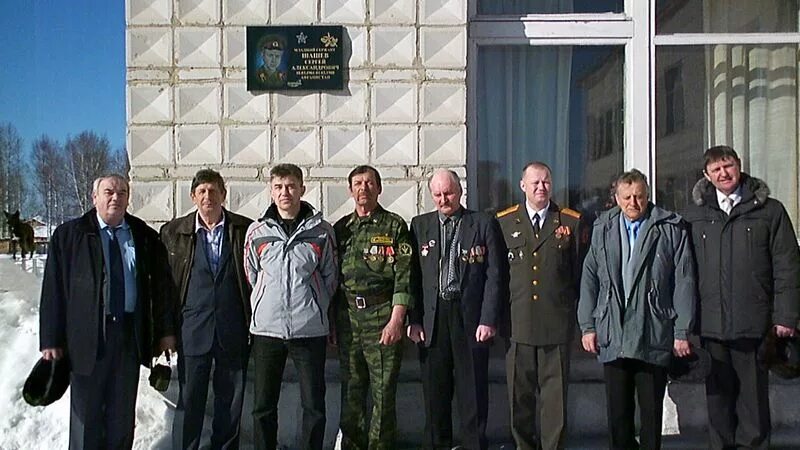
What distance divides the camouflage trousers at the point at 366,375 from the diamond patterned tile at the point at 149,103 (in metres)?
1.79

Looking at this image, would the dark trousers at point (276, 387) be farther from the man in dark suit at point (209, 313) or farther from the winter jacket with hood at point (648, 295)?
the winter jacket with hood at point (648, 295)

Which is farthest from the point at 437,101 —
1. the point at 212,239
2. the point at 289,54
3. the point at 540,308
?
the point at 212,239

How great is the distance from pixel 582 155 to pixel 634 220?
1.26 meters

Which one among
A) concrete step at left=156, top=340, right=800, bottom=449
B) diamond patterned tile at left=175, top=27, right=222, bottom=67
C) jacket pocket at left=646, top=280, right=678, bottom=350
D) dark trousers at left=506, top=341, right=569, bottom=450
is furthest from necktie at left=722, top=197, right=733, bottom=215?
diamond patterned tile at left=175, top=27, right=222, bottom=67

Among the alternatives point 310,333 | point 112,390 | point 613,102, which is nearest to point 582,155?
point 613,102

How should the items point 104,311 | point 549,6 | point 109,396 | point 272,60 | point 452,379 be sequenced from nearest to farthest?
1. point 104,311
2. point 109,396
3. point 452,379
4. point 272,60
5. point 549,6

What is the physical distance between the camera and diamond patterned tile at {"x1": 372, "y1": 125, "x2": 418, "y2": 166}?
4586 mm

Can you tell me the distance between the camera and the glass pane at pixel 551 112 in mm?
4930

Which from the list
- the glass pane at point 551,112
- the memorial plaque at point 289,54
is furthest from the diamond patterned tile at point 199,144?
the glass pane at point 551,112

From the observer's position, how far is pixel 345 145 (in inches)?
181

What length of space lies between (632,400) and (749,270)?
2.93 ft

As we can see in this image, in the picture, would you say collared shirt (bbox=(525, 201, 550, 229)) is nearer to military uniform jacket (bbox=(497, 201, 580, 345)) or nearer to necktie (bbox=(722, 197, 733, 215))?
military uniform jacket (bbox=(497, 201, 580, 345))

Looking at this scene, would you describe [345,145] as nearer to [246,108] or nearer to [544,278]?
[246,108]

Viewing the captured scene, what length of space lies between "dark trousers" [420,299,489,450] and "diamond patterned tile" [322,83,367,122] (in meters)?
1.42
